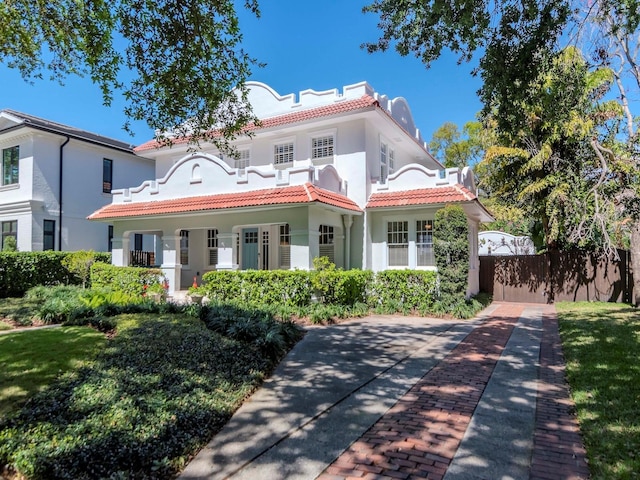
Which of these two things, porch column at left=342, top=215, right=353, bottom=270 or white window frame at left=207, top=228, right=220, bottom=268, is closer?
porch column at left=342, top=215, right=353, bottom=270

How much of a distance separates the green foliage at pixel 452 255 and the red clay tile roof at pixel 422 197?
2.66 feet

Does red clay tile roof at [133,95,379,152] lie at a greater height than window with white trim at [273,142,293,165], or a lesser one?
greater

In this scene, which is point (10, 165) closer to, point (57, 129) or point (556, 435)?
point (57, 129)

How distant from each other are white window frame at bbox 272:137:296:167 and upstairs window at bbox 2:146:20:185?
13699 mm

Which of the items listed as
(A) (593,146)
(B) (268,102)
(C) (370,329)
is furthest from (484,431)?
(B) (268,102)

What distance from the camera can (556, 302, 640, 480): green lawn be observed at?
→ 12.4ft

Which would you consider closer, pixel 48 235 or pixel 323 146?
pixel 323 146

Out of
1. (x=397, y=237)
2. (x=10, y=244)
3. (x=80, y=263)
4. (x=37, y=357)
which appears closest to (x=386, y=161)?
(x=397, y=237)

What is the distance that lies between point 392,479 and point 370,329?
657cm

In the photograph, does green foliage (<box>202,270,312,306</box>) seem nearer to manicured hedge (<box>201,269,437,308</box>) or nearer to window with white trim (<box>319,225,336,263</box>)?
manicured hedge (<box>201,269,437,308</box>)

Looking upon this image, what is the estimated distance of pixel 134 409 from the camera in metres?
4.39

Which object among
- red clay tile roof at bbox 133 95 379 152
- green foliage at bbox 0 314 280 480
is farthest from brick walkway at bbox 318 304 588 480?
red clay tile roof at bbox 133 95 379 152

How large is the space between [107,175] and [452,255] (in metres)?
19.5

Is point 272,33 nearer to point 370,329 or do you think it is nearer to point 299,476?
point 370,329
